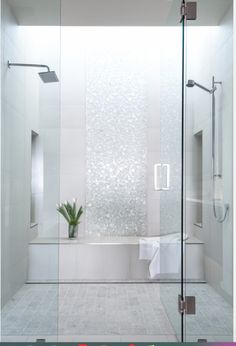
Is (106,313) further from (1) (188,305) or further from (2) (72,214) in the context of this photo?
(2) (72,214)

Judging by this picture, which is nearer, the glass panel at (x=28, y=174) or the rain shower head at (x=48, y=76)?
the glass panel at (x=28, y=174)

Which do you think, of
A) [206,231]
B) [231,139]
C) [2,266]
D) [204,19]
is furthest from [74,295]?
[204,19]

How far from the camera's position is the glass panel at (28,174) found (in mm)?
2553

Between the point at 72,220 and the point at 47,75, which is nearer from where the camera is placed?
the point at 47,75

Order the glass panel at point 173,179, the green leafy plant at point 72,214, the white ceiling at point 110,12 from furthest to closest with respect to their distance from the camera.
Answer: the green leafy plant at point 72,214 → the glass panel at point 173,179 → the white ceiling at point 110,12

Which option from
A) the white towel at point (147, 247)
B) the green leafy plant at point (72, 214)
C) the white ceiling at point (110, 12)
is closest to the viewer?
the white ceiling at point (110, 12)

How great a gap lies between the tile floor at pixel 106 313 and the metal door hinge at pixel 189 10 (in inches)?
70.8

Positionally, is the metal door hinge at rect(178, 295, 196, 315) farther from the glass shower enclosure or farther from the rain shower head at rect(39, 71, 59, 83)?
the rain shower head at rect(39, 71, 59, 83)

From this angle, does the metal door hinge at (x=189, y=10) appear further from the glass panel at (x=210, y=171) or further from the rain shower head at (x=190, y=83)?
the rain shower head at (x=190, y=83)

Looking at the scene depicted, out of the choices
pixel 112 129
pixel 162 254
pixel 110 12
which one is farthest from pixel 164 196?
pixel 110 12

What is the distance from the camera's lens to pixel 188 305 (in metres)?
Result: 2.73

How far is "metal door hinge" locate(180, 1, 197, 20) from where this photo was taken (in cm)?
275

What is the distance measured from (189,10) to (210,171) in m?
1.12

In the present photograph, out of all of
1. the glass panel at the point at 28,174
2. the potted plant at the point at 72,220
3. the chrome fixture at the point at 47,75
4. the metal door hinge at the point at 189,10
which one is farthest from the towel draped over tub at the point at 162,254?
the metal door hinge at the point at 189,10
